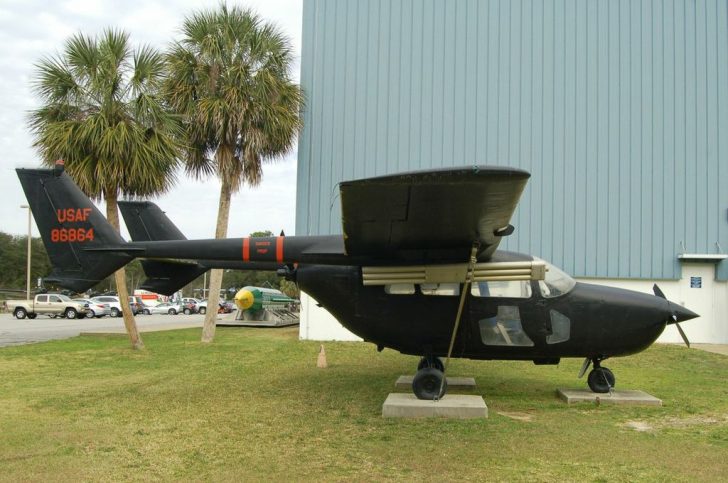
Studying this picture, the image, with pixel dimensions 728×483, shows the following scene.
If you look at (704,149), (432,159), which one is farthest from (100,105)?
(704,149)

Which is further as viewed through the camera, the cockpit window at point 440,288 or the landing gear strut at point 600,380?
the landing gear strut at point 600,380

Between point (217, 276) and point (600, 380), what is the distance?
503 inches

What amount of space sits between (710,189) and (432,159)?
8.65m

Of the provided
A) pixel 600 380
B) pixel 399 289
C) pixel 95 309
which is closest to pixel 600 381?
pixel 600 380

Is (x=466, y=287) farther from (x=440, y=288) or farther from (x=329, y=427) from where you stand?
(x=329, y=427)

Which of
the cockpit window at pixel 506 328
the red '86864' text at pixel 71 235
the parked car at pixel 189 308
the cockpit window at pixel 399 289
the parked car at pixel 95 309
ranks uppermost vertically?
the red '86864' text at pixel 71 235

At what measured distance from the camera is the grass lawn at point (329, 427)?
5602 millimetres

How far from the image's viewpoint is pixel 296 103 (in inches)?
742

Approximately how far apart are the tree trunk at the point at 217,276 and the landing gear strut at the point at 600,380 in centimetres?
1245

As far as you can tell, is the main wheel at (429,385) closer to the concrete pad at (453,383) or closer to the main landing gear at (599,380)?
the concrete pad at (453,383)

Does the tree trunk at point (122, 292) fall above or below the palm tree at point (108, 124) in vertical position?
below

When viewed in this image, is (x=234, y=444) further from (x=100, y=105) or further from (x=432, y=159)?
(x=432, y=159)

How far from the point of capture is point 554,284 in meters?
8.62

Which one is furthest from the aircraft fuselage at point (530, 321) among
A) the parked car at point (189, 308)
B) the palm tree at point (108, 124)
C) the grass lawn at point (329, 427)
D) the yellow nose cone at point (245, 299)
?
the parked car at point (189, 308)
